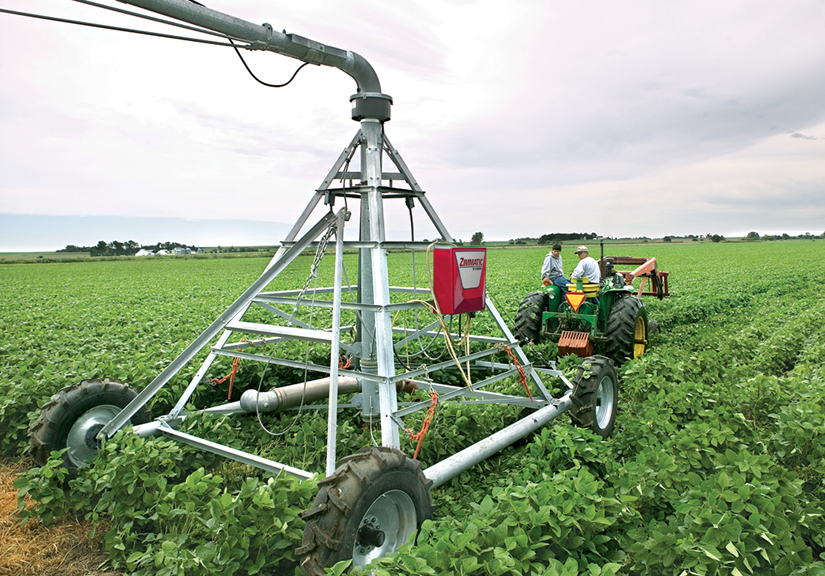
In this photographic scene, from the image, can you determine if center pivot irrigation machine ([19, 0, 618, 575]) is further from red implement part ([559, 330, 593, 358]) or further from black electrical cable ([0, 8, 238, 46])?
red implement part ([559, 330, 593, 358])

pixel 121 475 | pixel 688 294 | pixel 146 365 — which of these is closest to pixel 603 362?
pixel 121 475

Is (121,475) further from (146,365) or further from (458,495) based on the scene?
(146,365)

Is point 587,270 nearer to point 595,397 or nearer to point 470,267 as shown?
point 595,397

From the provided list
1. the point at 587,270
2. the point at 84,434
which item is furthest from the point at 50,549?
the point at 587,270

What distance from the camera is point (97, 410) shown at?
15.1ft

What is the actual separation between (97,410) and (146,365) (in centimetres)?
233

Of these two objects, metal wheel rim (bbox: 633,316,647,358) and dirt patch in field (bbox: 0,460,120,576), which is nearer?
dirt patch in field (bbox: 0,460,120,576)

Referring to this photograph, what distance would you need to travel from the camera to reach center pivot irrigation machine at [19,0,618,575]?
3.13 m

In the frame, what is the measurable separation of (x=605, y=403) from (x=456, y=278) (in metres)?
2.73

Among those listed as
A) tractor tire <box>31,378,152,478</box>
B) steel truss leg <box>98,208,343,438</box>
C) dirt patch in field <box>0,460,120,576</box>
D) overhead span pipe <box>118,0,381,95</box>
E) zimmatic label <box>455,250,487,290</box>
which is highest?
overhead span pipe <box>118,0,381,95</box>

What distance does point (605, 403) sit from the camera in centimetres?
584

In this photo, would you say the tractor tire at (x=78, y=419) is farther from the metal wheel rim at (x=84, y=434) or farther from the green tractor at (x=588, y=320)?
the green tractor at (x=588, y=320)

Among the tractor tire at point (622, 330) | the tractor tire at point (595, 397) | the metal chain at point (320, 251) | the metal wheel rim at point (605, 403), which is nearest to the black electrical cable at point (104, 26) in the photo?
the metal chain at point (320, 251)

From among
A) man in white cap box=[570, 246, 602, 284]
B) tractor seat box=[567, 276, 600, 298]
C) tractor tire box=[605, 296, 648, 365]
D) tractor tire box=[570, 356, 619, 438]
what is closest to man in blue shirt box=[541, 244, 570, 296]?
man in white cap box=[570, 246, 602, 284]
